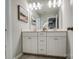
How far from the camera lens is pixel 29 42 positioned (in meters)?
3.29

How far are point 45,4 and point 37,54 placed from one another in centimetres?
229

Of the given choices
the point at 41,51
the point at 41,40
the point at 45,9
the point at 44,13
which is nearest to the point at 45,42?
the point at 41,40

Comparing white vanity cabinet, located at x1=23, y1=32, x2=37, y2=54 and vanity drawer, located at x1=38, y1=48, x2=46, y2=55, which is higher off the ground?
white vanity cabinet, located at x1=23, y1=32, x2=37, y2=54

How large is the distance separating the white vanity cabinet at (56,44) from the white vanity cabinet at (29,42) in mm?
564

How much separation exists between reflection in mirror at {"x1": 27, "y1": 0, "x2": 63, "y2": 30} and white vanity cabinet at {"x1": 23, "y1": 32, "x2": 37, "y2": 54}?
0.68 m

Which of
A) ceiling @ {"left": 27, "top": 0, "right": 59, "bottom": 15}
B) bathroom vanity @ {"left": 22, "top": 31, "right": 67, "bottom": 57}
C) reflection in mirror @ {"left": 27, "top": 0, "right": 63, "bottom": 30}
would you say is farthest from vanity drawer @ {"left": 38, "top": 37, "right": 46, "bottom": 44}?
ceiling @ {"left": 27, "top": 0, "right": 59, "bottom": 15}

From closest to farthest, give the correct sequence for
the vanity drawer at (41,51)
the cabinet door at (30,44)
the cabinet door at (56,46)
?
the cabinet door at (56,46)
the vanity drawer at (41,51)
the cabinet door at (30,44)

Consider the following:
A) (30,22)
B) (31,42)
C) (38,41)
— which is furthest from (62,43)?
(30,22)

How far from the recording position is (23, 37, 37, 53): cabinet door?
10.6ft

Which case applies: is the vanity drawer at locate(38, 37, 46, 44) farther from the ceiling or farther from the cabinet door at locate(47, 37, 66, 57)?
the ceiling

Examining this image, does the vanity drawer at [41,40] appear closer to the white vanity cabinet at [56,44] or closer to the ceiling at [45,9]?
the white vanity cabinet at [56,44]

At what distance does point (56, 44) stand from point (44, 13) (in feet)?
5.09

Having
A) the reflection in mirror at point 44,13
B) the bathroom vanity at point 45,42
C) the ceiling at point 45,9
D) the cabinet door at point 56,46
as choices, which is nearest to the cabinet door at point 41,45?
the bathroom vanity at point 45,42

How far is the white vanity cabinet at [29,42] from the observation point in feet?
10.6
